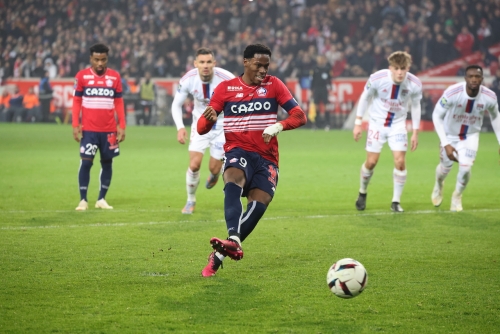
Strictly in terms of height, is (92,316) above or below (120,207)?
above

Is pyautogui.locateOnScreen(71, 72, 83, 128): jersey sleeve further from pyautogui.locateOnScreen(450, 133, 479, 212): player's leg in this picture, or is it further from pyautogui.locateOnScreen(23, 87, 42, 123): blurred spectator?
pyautogui.locateOnScreen(23, 87, 42, 123): blurred spectator

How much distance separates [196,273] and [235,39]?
25.1 metres

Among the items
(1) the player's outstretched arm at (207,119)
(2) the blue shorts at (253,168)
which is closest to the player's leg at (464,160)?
(2) the blue shorts at (253,168)

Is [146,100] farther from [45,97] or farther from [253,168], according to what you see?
[253,168]

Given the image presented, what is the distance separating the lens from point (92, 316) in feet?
16.7

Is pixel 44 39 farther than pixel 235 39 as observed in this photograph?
Yes

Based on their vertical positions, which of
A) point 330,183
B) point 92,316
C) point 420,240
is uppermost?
point 92,316

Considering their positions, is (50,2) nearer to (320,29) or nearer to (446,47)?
(320,29)

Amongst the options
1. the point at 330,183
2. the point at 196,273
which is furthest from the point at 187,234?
the point at 330,183

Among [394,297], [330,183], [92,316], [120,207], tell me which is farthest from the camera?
[330,183]

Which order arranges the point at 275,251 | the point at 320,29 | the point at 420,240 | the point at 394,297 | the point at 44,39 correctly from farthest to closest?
the point at 44,39, the point at 320,29, the point at 420,240, the point at 275,251, the point at 394,297

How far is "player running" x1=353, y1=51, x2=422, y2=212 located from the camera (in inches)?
416

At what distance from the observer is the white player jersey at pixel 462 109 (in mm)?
10227

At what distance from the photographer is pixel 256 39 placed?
30797 mm
